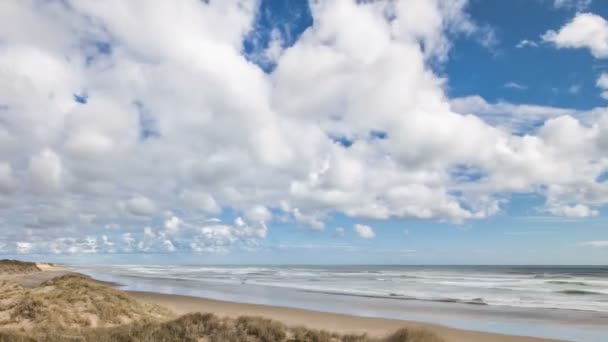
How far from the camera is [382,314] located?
74.5 ft

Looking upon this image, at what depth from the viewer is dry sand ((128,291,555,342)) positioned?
16.2 meters

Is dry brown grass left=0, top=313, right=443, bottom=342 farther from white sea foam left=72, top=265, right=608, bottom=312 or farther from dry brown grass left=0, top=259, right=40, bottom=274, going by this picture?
dry brown grass left=0, top=259, right=40, bottom=274

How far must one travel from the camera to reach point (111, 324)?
16453 mm

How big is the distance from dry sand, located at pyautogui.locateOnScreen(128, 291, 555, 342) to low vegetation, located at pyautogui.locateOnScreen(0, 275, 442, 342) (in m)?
3.11

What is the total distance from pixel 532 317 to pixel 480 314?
2.30 meters

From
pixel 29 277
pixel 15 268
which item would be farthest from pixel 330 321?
pixel 15 268

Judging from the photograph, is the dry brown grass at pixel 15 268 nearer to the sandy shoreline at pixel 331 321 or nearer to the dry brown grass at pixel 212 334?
the sandy shoreline at pixel 331 321

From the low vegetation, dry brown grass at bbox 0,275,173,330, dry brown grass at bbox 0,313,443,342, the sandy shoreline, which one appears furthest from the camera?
the sandy shoreline

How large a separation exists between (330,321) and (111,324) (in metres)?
8.75

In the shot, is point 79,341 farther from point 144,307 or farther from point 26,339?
point 144,307

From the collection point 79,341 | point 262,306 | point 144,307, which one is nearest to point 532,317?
point 262,306

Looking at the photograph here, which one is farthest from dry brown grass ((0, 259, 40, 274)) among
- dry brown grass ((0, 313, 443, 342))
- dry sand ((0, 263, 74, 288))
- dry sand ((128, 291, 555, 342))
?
dry brown grass ((0, 313, 443, 342))

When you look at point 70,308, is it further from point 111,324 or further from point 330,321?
point 330,321

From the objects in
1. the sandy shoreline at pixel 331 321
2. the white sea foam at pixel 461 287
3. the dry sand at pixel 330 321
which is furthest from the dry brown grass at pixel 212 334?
the white sea foam at pixel 461 287
